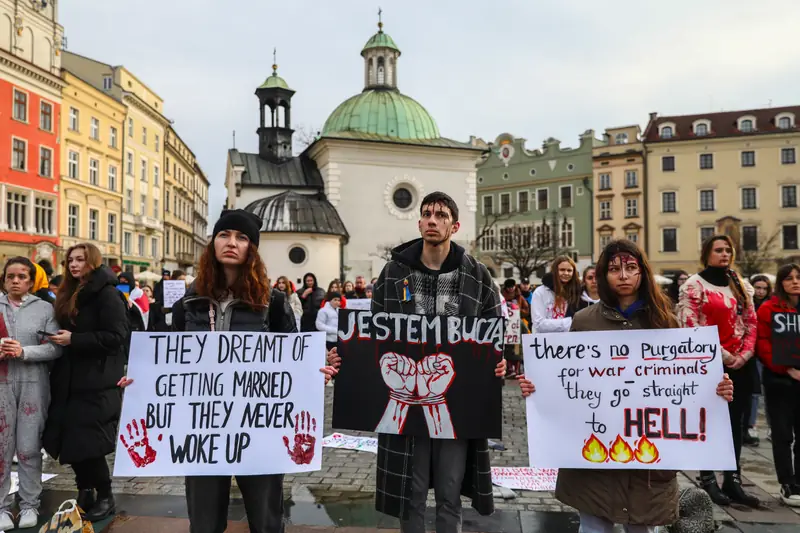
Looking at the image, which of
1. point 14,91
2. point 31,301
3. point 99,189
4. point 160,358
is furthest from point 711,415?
point 99,189

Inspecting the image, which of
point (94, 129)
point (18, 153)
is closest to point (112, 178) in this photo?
point (94, 129)

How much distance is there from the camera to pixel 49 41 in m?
35.9

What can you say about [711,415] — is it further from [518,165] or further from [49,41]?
[518,165]

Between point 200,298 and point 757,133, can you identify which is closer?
point 200,298

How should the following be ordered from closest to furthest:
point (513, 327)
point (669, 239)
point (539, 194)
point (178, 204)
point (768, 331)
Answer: point (768, 331)
point (513, 327)
point (669, 239)
point (539, 194)
point (178, 204)

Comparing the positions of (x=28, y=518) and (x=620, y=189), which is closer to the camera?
(x=28, y=518)

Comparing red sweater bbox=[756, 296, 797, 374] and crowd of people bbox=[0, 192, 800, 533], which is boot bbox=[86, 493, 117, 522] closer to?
crowd of people bbox=[0, 192, 800, 533]

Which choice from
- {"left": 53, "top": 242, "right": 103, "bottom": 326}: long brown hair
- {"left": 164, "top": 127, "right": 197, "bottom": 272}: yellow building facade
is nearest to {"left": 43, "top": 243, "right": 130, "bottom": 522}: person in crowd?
{"left": 53, "top": 242, "right": 103, "bottom": 326}: long brown hair

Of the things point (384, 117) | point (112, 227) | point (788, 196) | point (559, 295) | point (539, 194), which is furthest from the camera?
point (539, 194)

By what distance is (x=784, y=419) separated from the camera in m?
5.33

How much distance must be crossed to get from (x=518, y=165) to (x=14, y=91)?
4038 centimetres

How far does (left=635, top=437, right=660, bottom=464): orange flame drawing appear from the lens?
11.5 ft

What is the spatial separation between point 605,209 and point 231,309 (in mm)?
54860

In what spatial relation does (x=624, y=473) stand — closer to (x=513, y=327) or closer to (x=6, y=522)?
(x=6, y=522)
